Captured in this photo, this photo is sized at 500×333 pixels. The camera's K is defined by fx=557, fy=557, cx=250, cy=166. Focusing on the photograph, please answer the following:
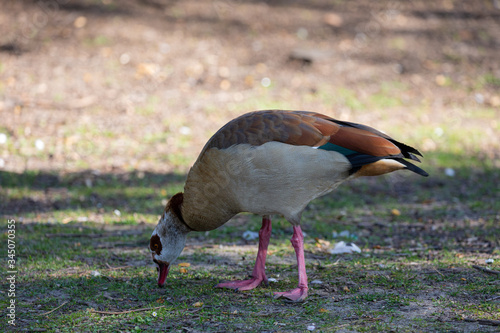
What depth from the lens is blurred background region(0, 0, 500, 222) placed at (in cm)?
865

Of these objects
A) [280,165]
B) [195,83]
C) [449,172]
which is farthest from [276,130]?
[195,83]

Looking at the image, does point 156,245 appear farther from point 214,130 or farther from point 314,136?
point 214,130

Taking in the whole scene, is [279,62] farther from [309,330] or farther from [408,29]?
[309,330]

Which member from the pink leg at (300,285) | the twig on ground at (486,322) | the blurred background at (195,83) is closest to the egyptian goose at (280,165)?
the pink leg at (300,285)

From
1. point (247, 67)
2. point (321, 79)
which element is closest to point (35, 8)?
point (247, 67)

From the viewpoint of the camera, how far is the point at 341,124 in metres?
4.87

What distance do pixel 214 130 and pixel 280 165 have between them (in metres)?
5.94

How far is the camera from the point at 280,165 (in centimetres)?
452

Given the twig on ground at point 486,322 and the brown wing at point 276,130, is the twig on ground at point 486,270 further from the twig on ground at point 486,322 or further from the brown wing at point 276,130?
the brown wing at point 276,130

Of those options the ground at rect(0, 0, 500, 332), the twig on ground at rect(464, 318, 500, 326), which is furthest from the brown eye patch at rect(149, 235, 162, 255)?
the twig on ground at rect(464, 318, 500, 326)

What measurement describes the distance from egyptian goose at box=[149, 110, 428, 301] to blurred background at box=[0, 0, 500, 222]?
2538 millimetres

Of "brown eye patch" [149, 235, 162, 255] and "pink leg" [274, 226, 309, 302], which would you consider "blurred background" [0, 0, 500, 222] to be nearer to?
"brown eye patch" [149, 235, 162, 255]

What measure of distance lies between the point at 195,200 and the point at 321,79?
8.42 meters

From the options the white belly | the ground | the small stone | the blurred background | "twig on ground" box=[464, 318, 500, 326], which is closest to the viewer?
"twig on ground" box=[464, 318, 500, 326]
